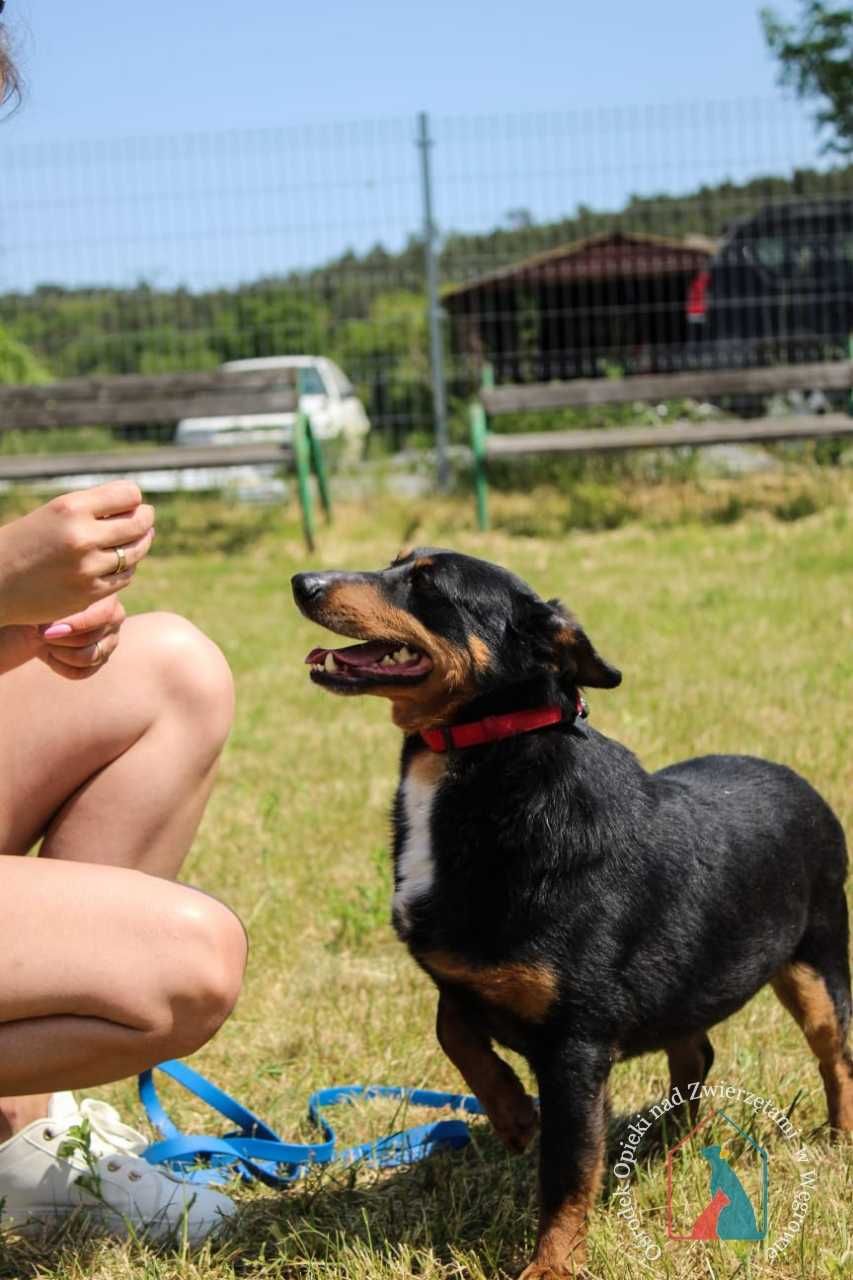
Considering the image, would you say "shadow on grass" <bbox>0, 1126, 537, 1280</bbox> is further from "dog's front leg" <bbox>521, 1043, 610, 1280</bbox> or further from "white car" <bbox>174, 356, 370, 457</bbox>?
"white car" <bbox>174, 356, 370, 457</bbox>

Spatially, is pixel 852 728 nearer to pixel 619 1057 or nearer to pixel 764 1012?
pixel 764 1012

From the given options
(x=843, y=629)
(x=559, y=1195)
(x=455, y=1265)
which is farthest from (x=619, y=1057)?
(x=843, y=629)

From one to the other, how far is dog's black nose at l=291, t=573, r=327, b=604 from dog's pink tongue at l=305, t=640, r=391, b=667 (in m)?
0.09

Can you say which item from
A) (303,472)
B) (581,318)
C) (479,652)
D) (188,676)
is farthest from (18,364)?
(479,652)

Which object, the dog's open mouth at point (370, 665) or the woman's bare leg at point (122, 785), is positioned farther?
the dog's open mouth at point (370, 665)

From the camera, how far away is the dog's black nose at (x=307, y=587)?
7.88 ft

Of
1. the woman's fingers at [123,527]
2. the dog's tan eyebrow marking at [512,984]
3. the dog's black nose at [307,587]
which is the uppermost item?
the woman's fingers at [123,527]

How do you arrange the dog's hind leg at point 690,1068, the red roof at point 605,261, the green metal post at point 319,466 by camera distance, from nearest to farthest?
the dog's hind leg at point 690,1068 < the green metal post at point 319,466 < the red roof at point 605,261

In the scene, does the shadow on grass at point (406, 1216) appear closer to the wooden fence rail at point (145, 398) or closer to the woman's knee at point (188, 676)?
the woman's knee at point (188, 676)

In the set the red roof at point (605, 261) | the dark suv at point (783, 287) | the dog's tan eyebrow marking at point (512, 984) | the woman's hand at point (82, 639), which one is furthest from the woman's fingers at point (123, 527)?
the dark suv at point (783, 287)

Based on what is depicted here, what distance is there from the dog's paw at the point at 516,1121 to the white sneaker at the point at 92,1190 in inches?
19.1

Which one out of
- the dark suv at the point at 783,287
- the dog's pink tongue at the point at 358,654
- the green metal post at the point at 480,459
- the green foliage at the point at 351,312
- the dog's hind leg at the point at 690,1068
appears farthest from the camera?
the dark suv at the point at 783,287

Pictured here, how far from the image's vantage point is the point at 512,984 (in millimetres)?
2156

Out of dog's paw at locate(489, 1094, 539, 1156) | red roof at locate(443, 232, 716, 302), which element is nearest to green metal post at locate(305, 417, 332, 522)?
red roof at locate(443, 232, 716, 302)
